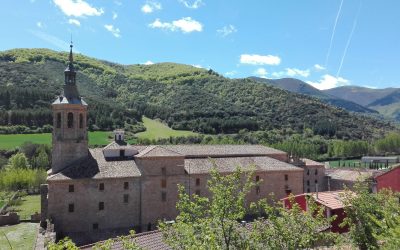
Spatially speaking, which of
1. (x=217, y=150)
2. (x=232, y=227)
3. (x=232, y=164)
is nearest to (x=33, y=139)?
(x=217, y=150)

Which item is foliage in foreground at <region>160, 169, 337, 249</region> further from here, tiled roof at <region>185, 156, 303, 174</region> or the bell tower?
tiled roof at <region>185, 156, 303, 174</region>

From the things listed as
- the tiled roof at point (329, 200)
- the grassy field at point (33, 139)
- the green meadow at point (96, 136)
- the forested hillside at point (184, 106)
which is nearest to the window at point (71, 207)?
the tiled roof at point (329, 200)

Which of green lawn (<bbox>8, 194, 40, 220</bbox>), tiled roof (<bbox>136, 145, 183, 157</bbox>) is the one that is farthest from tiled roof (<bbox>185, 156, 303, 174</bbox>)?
green lawn (<bbox>8, 194, 40, 220</bbox>)

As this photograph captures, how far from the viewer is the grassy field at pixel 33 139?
Result: 3729 inches

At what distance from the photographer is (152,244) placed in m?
23.8

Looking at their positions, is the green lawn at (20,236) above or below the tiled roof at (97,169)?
below

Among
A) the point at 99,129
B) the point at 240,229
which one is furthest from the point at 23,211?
the point at 99,129

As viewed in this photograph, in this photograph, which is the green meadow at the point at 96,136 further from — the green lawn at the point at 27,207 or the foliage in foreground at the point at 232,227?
the foliage in foreground at the point at 232,227

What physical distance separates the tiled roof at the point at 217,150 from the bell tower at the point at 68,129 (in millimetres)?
Result: 11101

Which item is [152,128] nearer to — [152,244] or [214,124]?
[214,124]

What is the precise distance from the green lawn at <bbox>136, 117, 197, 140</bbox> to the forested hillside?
3917mm

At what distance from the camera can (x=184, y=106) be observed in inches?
6176

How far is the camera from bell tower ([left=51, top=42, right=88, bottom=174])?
1642 inches

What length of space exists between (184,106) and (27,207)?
104 meters
